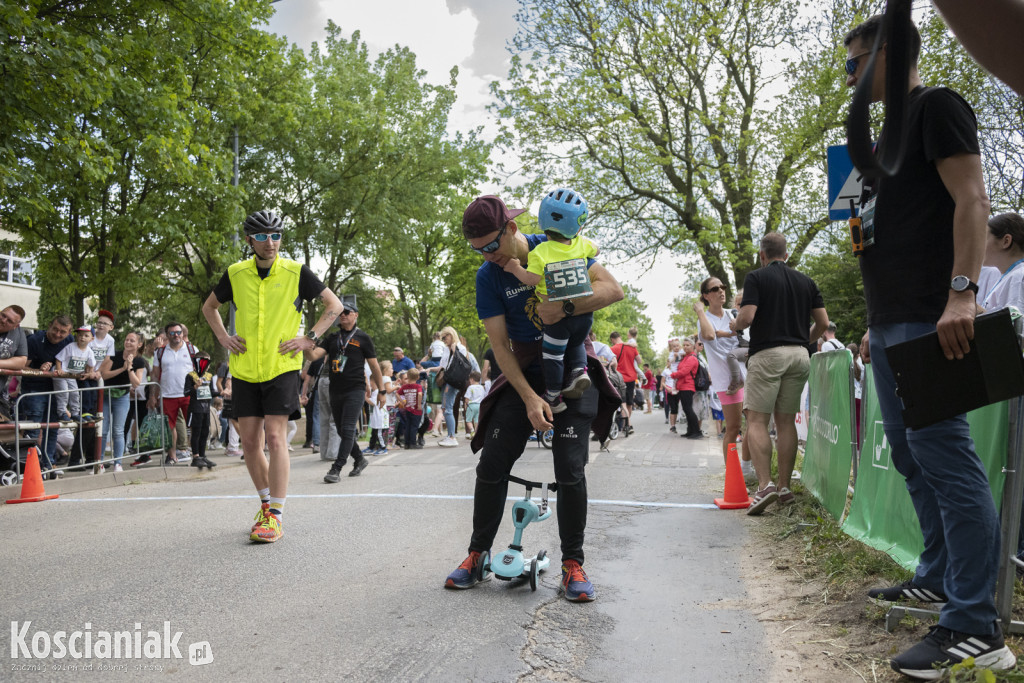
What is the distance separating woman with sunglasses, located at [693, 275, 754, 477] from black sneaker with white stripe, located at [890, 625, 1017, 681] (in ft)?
16.7

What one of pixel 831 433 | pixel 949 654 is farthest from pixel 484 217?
pixel 831 433

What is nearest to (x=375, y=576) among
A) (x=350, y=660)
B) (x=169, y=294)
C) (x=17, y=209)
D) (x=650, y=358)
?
(x=350, y=660)

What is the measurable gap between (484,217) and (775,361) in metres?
3.48

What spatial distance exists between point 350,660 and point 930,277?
2722mm

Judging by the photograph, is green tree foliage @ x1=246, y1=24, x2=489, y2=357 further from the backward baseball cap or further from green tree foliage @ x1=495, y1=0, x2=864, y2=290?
the backward baseball cap

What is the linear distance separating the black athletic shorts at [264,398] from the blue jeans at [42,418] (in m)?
5.38

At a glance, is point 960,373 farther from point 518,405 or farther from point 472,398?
point 472,398

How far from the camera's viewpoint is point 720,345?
27.0ft

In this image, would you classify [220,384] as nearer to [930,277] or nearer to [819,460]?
[819,460]

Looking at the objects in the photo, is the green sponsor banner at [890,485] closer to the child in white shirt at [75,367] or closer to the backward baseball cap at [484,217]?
the backward baseball cap at [484,217]

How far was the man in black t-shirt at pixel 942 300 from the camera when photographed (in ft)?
9.25

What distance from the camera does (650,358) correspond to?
390 feet

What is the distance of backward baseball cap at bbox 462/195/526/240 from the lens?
395 centimetres

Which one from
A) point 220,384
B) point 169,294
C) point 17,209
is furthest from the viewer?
point 169,294
